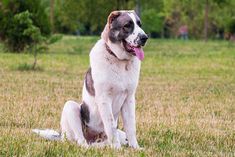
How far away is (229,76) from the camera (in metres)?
20.3

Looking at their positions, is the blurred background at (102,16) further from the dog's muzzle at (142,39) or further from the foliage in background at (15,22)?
the dog's muzzle at (142,39)

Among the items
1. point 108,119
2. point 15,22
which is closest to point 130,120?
point 108,119

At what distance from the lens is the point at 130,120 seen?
7.59 m

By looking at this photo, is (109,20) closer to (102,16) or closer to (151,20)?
(102,16)

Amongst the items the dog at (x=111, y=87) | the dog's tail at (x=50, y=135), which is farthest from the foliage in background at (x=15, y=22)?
the dog at (x=111, y=87)

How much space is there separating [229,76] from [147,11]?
57123 mm

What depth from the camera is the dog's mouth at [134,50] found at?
7.14 metres

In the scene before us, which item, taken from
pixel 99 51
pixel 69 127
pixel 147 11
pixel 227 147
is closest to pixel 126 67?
pixel 99 51

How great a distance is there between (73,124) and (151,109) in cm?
407

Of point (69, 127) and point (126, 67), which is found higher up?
Result: point (126, 67)

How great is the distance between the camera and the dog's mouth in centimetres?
714

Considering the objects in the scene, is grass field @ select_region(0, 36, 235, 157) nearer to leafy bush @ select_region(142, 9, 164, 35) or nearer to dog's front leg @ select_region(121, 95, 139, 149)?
dog's front leg @ select_region(121, 95, 139, 149)

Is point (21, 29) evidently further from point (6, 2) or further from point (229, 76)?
point (229, 76)

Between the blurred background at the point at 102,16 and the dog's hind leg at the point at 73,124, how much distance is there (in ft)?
41.3
